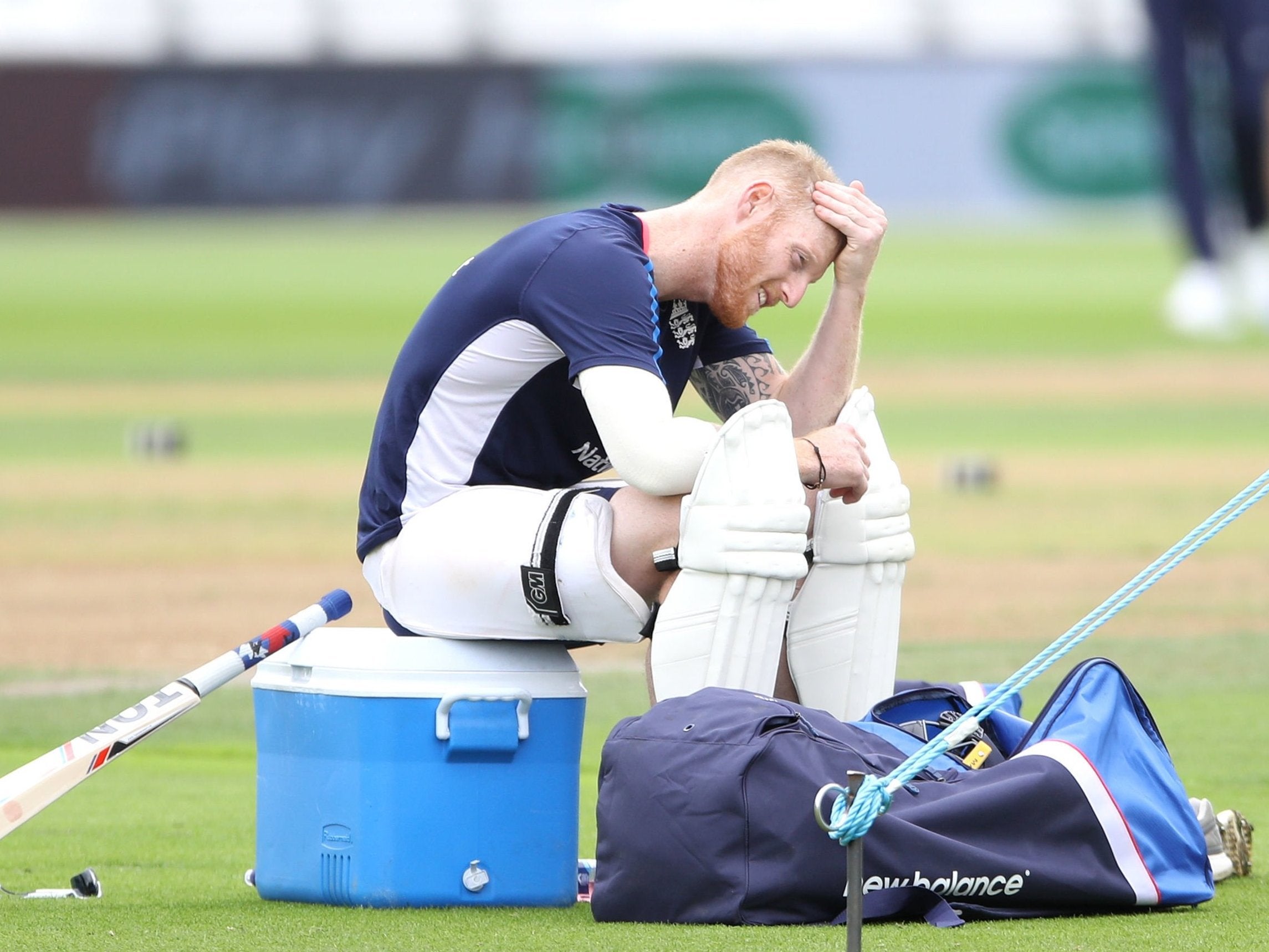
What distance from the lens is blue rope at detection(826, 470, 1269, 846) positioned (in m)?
3.21

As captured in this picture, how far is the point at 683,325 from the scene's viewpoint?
442 centimetres

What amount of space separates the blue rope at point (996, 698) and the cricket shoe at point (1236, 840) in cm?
56

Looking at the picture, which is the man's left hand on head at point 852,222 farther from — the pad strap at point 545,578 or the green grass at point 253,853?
the green grass at point 253,853

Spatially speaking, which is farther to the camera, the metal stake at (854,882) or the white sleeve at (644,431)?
the white sleeve at (644,431)

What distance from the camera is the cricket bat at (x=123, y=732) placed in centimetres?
377

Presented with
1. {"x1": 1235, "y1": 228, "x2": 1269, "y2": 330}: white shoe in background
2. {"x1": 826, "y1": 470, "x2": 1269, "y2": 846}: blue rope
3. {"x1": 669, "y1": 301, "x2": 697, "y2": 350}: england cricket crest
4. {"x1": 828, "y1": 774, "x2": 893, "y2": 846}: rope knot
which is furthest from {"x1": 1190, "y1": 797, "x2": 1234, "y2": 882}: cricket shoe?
{"x1": 1235, "y1": 228, "x2": 1269, "y2": 330}: white shoe in background

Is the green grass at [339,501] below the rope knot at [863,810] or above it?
below

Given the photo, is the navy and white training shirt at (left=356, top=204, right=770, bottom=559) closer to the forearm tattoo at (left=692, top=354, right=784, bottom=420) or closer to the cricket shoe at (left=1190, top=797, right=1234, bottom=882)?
the forearm tattoo at (left=692, top=354, right=784, bottom=420)

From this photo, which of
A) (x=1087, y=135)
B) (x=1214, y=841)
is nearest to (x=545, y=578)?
(x=1214, y=841)

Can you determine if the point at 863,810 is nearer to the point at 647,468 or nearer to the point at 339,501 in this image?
the point at 647,468

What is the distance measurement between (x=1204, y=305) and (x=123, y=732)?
77.8 feet

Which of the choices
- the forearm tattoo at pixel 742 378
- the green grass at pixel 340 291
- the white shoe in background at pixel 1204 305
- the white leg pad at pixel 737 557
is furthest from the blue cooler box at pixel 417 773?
the white shoe in background at pixel 1204 305

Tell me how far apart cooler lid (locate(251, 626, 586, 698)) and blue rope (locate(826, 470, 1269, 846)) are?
0.69m

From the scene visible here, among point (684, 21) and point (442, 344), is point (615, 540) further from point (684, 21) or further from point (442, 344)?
point (684, 21)
